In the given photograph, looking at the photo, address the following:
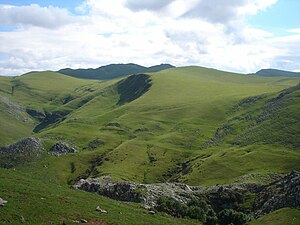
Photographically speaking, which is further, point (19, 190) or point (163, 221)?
point (163, 221)

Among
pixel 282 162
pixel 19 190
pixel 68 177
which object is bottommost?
pixel 68 177

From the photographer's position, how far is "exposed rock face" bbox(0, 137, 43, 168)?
551ft

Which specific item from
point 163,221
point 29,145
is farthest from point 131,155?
point 163,221

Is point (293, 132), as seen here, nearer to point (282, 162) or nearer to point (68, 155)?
point (282, 162)

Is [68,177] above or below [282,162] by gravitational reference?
below

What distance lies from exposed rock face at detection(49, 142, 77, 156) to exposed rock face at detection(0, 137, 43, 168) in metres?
6.39

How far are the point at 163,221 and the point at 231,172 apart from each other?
89.8 meters

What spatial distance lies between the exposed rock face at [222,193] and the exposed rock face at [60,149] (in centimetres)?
8004

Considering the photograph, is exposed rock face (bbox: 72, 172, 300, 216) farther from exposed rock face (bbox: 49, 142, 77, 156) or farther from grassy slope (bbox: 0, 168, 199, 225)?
exposed rock face (bbox: 49, 142, 77, 156)

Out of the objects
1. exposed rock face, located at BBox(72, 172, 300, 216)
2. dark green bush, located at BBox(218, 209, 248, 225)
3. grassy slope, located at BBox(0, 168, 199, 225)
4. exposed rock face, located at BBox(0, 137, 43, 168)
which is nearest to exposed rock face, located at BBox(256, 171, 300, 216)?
exposed rock face, located at BBox(72, 172, 300, 216)

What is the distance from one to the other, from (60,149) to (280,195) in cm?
13075

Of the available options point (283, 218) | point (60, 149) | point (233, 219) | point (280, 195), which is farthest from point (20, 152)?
point (283, 218)

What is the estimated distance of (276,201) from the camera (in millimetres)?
82438

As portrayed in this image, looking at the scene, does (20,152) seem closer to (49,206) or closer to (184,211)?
(184,211)
